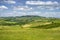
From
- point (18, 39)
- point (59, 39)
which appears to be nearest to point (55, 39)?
point (59, 39)

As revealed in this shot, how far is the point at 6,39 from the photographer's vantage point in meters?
27.8

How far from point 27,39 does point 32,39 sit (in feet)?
3.62

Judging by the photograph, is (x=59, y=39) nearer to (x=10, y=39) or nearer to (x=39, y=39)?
(x=39, y=39)

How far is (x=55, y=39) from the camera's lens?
27875mm

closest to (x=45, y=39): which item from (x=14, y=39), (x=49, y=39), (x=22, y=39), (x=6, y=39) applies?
(x=49, y=39)

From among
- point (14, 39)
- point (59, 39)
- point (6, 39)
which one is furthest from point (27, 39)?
point (59, 39)

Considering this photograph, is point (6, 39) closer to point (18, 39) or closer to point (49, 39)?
point (18, 39)

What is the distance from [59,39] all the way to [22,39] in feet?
26.3

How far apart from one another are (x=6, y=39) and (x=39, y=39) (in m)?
7.20

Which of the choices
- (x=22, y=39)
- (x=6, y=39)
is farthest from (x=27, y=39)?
(x=6, y=39)

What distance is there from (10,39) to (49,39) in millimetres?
8471

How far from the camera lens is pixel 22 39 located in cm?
2794

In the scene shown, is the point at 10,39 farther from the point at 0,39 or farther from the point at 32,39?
the point at 32,39

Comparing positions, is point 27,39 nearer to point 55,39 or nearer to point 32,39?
point 32,39
